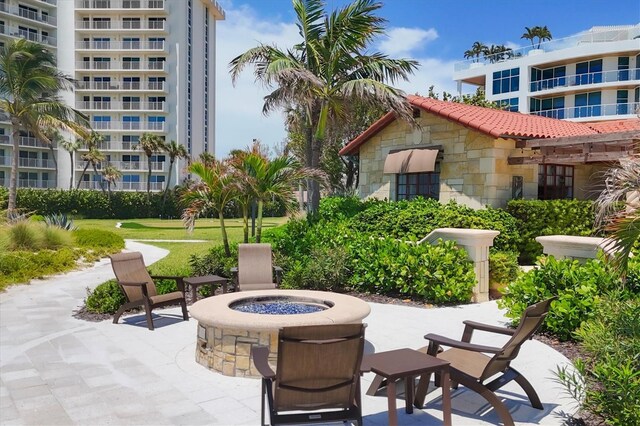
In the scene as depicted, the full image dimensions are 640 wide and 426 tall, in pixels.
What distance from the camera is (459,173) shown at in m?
15.1

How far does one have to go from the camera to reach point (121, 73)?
5828cm

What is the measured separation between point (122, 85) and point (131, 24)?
7.66 m

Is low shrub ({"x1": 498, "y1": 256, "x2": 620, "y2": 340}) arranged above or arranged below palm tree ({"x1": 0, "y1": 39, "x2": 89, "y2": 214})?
below

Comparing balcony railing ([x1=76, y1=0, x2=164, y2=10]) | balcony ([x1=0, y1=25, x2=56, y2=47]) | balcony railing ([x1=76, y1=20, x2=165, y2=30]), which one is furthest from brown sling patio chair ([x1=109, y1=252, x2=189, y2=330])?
balcony railing ([x1=76, y1=0, x2=164, y2=10])

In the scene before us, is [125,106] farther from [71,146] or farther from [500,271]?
[500,271]

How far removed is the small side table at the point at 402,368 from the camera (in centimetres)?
382

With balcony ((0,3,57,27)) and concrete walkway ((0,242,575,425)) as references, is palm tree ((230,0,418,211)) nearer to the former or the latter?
concrete walkway ((0,242,575,425))

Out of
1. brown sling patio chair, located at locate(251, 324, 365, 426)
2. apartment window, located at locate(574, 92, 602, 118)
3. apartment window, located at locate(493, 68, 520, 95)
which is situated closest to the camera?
brown sling patio chair, located at locate(251, 324, 365, 426)

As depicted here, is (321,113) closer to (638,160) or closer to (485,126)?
(485,126)

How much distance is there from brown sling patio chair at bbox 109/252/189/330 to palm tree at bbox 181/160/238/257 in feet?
9.46

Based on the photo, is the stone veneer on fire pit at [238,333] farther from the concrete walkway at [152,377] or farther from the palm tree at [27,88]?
the palm tree at [27,88]

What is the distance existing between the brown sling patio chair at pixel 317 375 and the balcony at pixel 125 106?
58399mm

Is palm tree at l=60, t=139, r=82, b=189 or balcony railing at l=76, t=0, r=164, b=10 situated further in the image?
balcony railing at l=76, t=0, r=164, b=10

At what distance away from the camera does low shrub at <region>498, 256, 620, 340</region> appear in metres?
6.68
